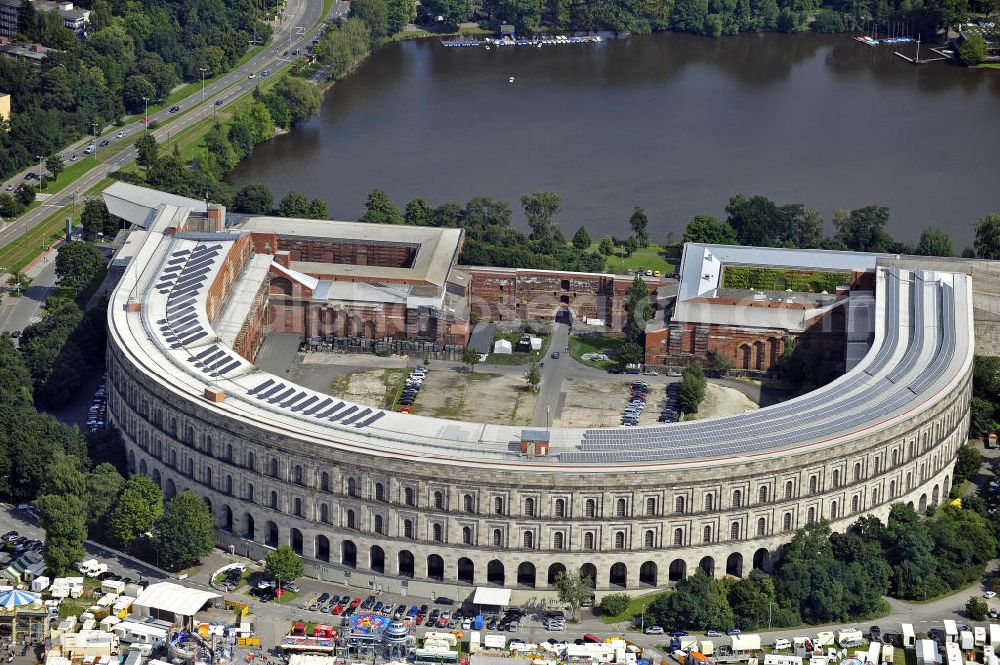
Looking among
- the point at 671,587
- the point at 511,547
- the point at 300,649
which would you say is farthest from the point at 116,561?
the point at 671,587

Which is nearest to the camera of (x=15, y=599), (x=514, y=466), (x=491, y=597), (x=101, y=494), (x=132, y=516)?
(x=15, y=599)

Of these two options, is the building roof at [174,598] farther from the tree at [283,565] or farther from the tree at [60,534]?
the tree at [60,534]

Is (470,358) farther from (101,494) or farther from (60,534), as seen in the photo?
(60,534)

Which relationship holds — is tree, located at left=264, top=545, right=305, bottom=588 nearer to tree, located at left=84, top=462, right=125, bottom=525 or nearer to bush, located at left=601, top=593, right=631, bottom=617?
tree, located at left=84, top=462, right=125, bottom=525

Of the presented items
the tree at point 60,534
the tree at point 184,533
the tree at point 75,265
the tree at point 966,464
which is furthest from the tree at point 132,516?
the tree at point 966,464

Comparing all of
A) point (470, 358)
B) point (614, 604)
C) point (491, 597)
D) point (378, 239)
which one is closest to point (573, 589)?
point (614, 604)

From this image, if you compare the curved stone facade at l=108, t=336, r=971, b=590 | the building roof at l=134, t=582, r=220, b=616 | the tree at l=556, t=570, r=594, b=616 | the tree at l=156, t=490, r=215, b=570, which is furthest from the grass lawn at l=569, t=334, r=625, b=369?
the building roof at l=134, t=582, r=220, b=616
